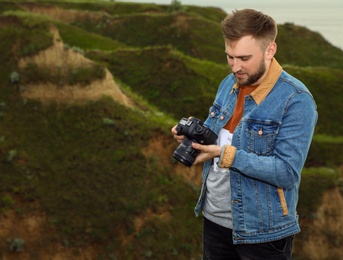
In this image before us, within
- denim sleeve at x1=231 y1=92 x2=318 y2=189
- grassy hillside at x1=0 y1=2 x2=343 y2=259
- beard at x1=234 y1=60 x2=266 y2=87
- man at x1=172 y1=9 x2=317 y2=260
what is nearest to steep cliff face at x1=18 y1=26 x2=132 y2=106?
grassy hillside at x1=0 y1=2 x2=343 y2=259

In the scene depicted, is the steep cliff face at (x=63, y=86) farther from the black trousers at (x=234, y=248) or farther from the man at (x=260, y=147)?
the man at (x=260, y=147)

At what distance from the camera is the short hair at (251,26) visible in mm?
4316

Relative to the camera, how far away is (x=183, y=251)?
648 inches

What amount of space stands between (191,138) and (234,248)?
1.26 meters

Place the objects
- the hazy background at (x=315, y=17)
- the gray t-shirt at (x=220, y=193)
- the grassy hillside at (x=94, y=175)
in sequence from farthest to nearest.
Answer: the hazy background at (x=315, y=17) → the grassy hillside at (x=94, y=175) → the gray t-shirt at (x=220, y=193)

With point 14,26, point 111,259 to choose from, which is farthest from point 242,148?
point 14,26

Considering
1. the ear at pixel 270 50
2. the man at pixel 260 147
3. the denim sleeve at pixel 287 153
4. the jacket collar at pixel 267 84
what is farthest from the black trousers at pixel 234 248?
the ear at pixel 270 50

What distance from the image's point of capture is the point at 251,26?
431 centimetres

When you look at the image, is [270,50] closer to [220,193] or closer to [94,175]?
[220,193]

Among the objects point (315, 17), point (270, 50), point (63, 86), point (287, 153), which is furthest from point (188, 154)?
point (315, 17)

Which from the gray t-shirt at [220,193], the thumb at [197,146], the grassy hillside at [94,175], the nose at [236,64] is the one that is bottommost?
the grassy hillside at [94,175]

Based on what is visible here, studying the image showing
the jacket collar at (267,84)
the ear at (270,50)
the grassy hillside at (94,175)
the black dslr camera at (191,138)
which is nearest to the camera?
the ear at (270,50)

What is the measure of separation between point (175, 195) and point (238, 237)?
43.4ft

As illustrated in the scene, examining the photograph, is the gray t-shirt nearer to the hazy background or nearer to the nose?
the nose
